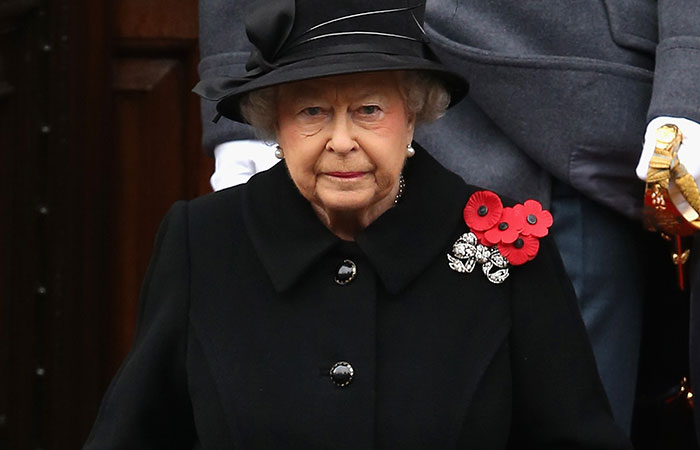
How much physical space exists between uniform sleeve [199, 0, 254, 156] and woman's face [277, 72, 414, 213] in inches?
20.2

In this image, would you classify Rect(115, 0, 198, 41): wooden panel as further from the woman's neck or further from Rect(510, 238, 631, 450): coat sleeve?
Rect(510, 238, 631, 450): coat sleeve

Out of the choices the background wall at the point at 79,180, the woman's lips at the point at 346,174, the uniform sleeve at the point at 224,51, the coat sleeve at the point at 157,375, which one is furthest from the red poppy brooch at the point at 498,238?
the background wall at the point at 79,180

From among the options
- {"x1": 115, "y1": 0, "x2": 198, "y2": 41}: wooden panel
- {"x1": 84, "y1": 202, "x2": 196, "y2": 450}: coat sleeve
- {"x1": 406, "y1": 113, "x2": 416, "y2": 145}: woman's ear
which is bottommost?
{"x1": 84, "y1": 202, "x2": 196, "y2": 450}: coat sleeve

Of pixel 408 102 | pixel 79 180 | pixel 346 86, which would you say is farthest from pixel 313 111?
pixel 79 180

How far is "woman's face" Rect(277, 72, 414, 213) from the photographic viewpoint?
2.63 metres

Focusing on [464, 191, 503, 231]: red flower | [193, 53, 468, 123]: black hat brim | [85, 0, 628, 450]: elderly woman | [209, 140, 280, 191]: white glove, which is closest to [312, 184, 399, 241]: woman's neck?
[85, 0, 628, 450]: elderly woman

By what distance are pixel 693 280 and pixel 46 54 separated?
1.77 metres

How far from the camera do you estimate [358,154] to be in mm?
2627

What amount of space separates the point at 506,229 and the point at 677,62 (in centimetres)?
43

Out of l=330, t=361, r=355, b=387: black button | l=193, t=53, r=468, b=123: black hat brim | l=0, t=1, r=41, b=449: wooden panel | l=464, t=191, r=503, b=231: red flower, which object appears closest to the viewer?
l=193, t=53, r=468, b=123: black hat brim

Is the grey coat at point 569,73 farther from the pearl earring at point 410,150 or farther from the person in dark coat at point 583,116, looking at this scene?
the pearl earring at point 410,150

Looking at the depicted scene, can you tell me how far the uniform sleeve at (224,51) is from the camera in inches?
125

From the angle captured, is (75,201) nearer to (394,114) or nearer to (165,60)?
(165,60)

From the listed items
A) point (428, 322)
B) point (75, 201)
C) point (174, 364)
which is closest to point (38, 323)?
point (75, 201)
